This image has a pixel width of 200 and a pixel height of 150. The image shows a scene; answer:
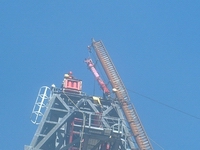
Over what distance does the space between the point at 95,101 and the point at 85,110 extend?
2.39m

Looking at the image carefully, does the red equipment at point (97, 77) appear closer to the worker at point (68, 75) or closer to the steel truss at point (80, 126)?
the steel truss at point (80, 126)

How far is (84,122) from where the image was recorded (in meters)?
52.8

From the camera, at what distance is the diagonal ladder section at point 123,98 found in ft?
209

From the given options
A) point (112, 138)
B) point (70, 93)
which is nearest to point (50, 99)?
point (70, 93)

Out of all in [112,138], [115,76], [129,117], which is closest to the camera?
[112,138]

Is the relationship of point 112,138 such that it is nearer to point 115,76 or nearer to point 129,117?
point 129,117

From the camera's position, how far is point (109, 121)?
193 ft

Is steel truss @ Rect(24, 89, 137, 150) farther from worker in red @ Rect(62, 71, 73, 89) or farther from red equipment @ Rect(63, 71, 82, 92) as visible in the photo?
worker in red @ Rect(62, 71, 73, 89)

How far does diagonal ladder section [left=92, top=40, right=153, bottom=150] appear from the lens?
63.6 metres

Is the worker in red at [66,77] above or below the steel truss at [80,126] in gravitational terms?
above

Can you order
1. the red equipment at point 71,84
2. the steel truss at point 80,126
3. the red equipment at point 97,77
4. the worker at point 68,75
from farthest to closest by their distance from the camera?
the red equipment at point 97,77 → the worker at point 68,75 → the red equipment at point 71,84 → the steel truss at point 80,126

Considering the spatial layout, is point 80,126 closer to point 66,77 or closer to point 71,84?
point 71,84

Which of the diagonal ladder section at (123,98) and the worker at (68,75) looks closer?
the diagonal ladder section at (123,98)

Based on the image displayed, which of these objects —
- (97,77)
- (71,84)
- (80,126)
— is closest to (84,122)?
(80,126)
